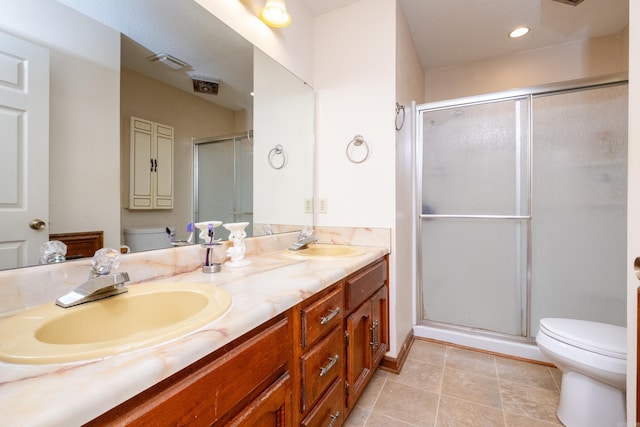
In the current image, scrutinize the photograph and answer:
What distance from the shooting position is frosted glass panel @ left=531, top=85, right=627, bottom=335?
1.82 metres

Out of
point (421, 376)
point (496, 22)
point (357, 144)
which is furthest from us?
point (496, 22)

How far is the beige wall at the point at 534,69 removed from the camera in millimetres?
2324

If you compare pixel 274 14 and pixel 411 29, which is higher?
pixel 411 29

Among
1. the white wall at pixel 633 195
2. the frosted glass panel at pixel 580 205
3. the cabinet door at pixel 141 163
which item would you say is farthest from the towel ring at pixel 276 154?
the frosted glass panel at pixel 580 205

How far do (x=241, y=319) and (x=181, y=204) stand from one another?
0.70m

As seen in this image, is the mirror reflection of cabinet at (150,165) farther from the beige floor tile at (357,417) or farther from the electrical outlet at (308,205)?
the beige floor tile at (357,417)

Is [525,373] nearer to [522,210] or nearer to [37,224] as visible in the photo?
[522,210]

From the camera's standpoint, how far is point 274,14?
1466 millimetres

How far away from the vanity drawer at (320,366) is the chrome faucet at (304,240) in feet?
1.92

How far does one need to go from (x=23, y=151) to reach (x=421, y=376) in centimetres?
209

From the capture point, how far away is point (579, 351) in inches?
50.1

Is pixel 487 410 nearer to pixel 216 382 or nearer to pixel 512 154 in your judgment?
pixel 216 382

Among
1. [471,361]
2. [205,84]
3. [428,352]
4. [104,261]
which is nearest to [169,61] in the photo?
[205,84]

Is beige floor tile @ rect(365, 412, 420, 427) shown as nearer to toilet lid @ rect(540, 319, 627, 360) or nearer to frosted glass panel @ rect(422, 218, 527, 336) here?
toilet lid @ rect(540, 319, 627, 360)
